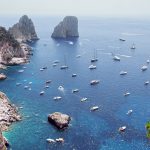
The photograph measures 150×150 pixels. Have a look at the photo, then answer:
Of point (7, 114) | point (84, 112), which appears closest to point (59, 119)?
point (84, 112)

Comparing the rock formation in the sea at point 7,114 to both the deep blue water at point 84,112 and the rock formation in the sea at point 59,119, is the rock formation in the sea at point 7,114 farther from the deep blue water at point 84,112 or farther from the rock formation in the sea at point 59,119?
the rock formation in the sea at point 59,119

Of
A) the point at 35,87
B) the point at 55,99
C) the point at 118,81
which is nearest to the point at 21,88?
the point at 35,87

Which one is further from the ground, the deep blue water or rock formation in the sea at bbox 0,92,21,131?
rock formation in the sea at bbox 0,92,21,131

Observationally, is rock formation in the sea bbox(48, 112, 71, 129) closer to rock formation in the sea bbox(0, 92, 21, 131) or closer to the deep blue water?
the deep blue water

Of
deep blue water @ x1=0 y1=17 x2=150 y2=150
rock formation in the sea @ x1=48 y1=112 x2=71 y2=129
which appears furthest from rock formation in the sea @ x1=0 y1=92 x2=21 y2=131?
rock formation in the sea @ x1=48 y1=112 x2=71 y2=129

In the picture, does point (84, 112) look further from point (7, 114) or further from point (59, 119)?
point (7, 114)

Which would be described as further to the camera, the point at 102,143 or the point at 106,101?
the point at 106,101

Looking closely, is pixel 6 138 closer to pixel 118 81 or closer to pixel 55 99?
pixel 55 99
